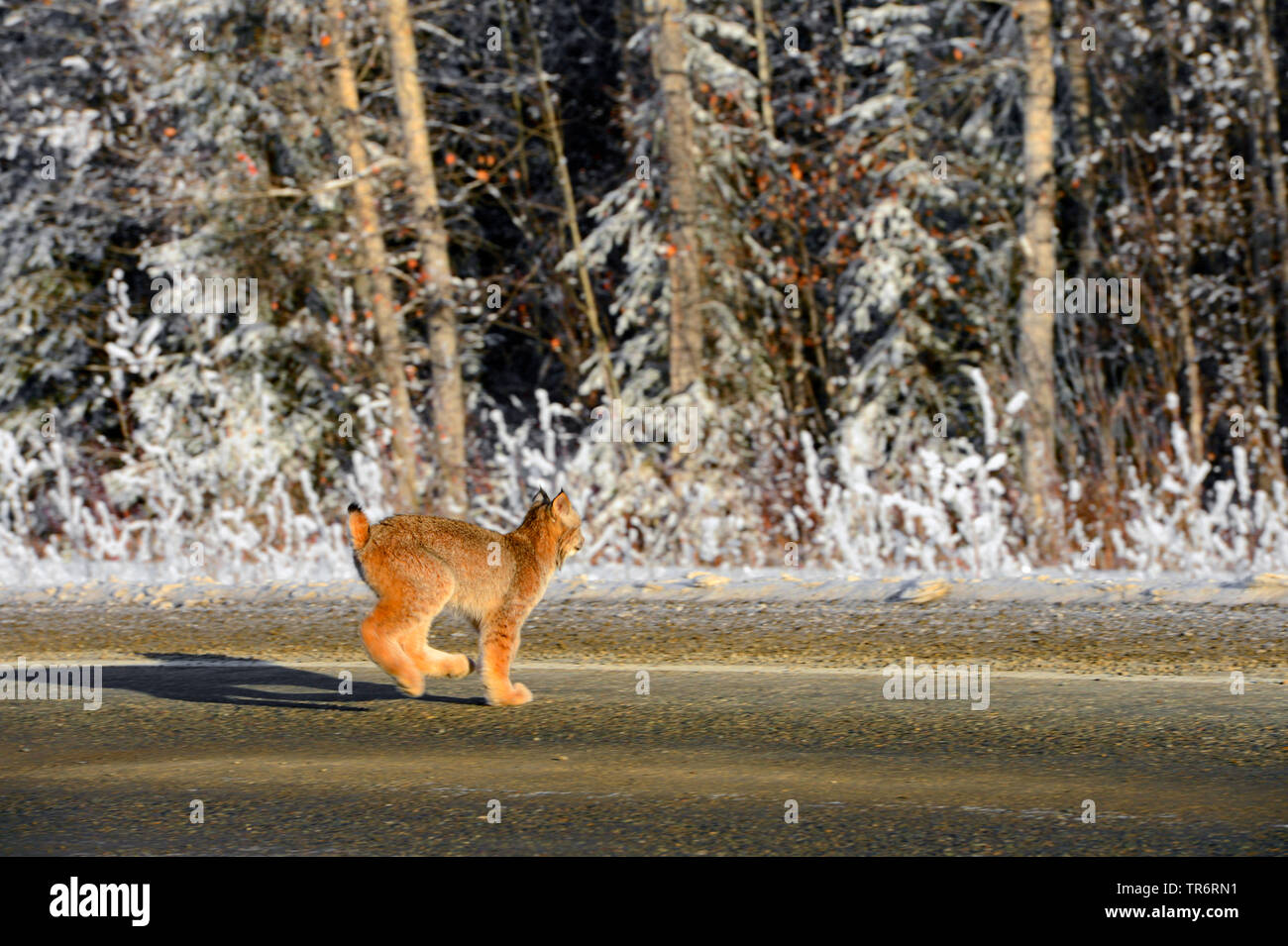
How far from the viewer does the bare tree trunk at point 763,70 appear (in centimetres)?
2073

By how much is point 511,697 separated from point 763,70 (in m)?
16.3

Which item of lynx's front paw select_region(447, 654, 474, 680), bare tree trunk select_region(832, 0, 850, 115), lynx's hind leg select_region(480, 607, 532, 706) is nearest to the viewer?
lynx's hind leg select_region(480, 607, 532, 706)

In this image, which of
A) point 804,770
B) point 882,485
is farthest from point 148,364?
point 804,770

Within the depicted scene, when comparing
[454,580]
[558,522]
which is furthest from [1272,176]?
[454,580]

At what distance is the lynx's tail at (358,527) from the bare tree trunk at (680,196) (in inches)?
431

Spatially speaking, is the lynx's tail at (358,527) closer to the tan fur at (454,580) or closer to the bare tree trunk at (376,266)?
the tan fur at (454,580)

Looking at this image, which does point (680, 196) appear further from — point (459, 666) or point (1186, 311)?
point (459, 666)

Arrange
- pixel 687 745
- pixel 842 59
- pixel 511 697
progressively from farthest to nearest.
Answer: pixel 842 59, pixel 511 697, pixel 687 745

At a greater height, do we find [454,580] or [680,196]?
[680,196]

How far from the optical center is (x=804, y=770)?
19.1 ft

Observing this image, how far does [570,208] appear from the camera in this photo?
20859 millimetres

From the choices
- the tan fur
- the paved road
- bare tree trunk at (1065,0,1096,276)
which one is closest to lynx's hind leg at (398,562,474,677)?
the tan fur

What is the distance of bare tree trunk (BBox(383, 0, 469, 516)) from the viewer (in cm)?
1745

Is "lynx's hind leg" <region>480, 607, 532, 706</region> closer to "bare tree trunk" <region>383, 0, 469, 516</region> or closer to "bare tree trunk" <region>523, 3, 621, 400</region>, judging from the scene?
"bare tree trunk" <region>383, 0, 469, 516</region>
